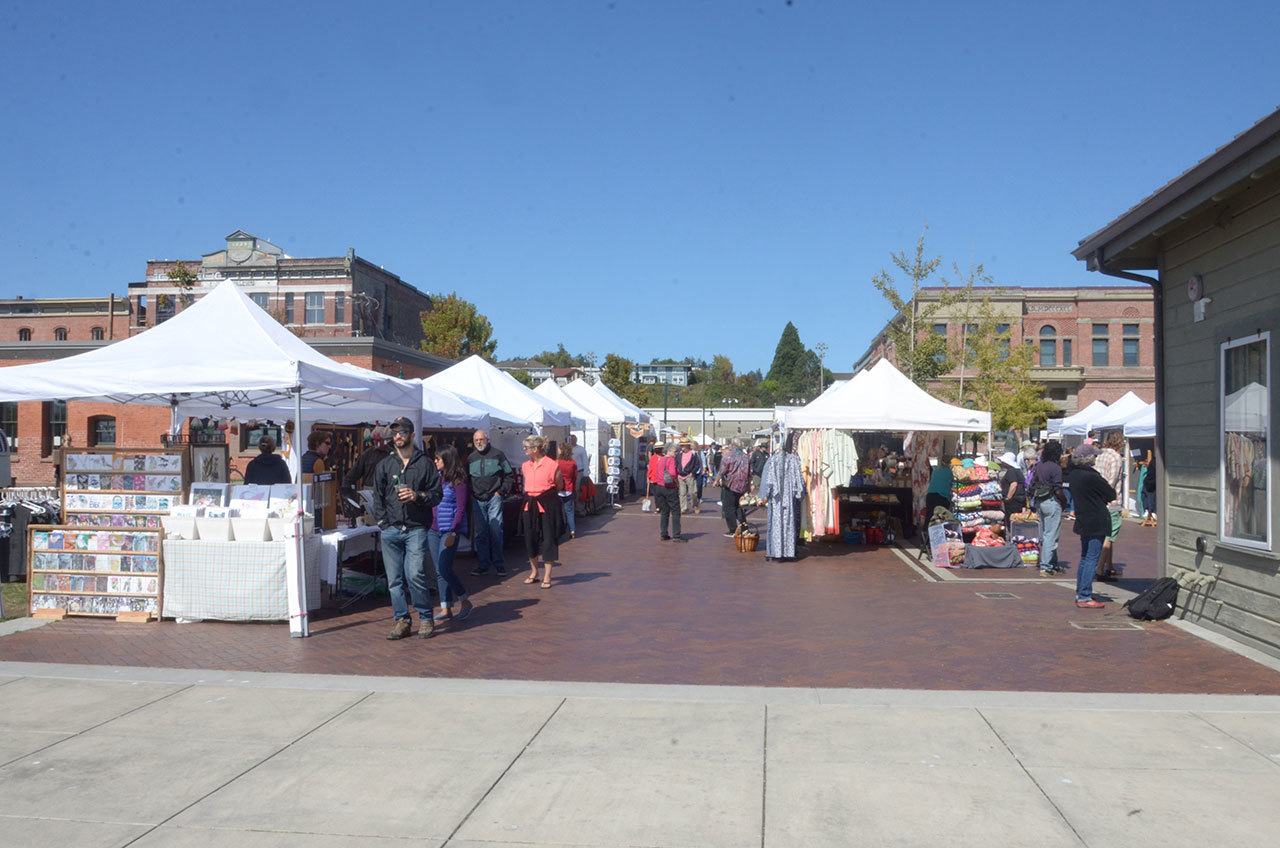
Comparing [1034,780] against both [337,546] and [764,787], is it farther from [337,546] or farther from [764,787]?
[337,546]

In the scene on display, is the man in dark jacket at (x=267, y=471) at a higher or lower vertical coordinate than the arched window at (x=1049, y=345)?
lower

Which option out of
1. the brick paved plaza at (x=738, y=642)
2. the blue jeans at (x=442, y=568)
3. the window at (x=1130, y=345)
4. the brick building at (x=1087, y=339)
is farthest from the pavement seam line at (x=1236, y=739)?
the window at (x=1130, y=345)

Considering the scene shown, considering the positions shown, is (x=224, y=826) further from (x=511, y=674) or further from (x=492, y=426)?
(x=492, y=426)

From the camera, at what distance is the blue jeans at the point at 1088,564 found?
388 inches

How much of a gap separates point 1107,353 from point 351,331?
45.1 meters

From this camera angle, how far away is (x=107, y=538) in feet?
31.0

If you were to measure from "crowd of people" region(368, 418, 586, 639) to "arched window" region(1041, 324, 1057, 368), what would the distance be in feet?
173

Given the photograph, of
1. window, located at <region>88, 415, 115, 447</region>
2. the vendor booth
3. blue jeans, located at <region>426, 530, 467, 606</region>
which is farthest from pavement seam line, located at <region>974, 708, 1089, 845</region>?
window, located at <region>88, 415, 115, 447</region>

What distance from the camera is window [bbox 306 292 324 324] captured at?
186 ft

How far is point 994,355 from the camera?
37031 mm

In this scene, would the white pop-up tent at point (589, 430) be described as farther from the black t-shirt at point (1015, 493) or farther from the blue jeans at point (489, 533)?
the black t-shirt at point (1015, 493)

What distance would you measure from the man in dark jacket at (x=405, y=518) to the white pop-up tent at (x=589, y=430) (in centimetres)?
1426

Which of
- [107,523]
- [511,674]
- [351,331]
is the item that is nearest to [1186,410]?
[511,674]

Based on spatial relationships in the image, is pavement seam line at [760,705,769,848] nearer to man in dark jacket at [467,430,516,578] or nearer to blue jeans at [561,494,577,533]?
man in dark jacket at [467,430,516,578]
